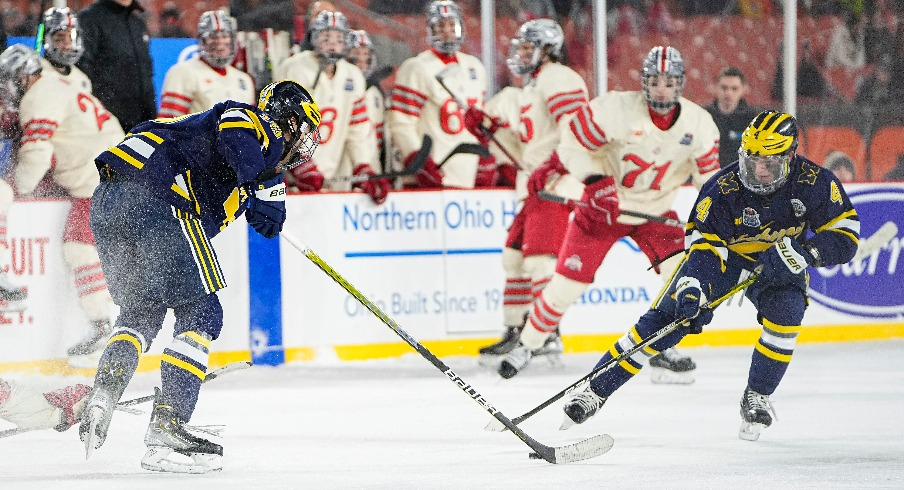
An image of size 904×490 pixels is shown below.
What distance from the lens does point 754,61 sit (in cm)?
780

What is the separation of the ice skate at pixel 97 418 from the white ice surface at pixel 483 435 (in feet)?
0.42

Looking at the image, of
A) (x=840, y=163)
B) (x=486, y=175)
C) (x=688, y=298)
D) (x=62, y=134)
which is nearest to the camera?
(x=688, y=298)

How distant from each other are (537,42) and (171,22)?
183cm

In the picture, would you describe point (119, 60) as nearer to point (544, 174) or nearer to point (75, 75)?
point (75, 75)

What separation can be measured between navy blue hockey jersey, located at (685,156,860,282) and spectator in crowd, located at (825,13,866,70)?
3443 mm

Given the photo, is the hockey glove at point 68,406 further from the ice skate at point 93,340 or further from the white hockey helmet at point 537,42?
the white hockey helmet at point 537,42

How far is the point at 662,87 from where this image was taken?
5934 millimetres

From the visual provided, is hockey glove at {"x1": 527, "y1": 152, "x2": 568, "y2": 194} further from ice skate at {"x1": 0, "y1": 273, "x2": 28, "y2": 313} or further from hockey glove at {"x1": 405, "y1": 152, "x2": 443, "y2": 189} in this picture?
ice skate at {"x1": 0, "y1": 273, "x2": 28, "y2": 313}

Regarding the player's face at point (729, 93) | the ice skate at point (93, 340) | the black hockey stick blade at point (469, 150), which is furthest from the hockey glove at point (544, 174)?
the ice skate at point (93, 340)

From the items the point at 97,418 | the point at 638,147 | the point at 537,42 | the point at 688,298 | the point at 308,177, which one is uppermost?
the point at 537,42

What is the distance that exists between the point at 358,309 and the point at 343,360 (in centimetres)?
26

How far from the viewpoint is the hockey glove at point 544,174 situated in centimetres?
665

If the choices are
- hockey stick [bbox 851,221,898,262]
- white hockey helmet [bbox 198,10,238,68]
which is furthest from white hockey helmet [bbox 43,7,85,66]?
hockey stick [bbox 851,221,898,262]

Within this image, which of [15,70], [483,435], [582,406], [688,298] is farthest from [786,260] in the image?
[15,70]
